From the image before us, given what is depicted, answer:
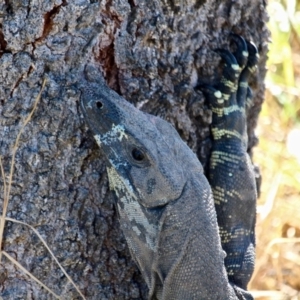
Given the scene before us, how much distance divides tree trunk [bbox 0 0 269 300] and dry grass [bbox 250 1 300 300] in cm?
212

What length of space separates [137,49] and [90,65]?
26 centimetres

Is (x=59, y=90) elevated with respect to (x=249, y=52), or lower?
lower

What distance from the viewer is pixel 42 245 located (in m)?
3.22

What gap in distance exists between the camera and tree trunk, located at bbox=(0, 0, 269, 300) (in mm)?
3092

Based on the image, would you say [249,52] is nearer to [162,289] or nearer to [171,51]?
[171,51]

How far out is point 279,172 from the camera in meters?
5.99

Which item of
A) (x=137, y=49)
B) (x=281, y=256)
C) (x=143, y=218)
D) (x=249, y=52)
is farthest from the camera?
(x=281, y=256)

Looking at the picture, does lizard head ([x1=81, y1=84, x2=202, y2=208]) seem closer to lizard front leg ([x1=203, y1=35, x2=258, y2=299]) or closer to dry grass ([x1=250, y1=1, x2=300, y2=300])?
lizard front leg ([x1=203, y1=35, x2=258, y2=299])

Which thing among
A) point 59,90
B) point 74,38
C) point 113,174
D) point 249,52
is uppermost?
point 249,52

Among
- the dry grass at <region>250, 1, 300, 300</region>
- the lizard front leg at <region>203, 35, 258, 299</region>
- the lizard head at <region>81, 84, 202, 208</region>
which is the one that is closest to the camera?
the lizard head at <region>81, 84, 202, 208</region>

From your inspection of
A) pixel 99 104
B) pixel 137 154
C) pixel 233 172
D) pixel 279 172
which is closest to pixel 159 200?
pixel 137 154

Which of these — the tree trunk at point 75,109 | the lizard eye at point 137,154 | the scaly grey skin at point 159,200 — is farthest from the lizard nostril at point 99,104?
the lizard eye at point 137,154

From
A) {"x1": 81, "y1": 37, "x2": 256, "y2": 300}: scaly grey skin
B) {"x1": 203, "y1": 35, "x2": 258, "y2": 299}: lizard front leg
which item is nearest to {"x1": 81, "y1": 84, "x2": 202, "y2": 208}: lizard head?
{"x1": 81, "y1": 37, "x2": 256, "y2": 300}: scaly grey skin

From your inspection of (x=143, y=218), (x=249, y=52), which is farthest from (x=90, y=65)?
(x=249, y=52)
